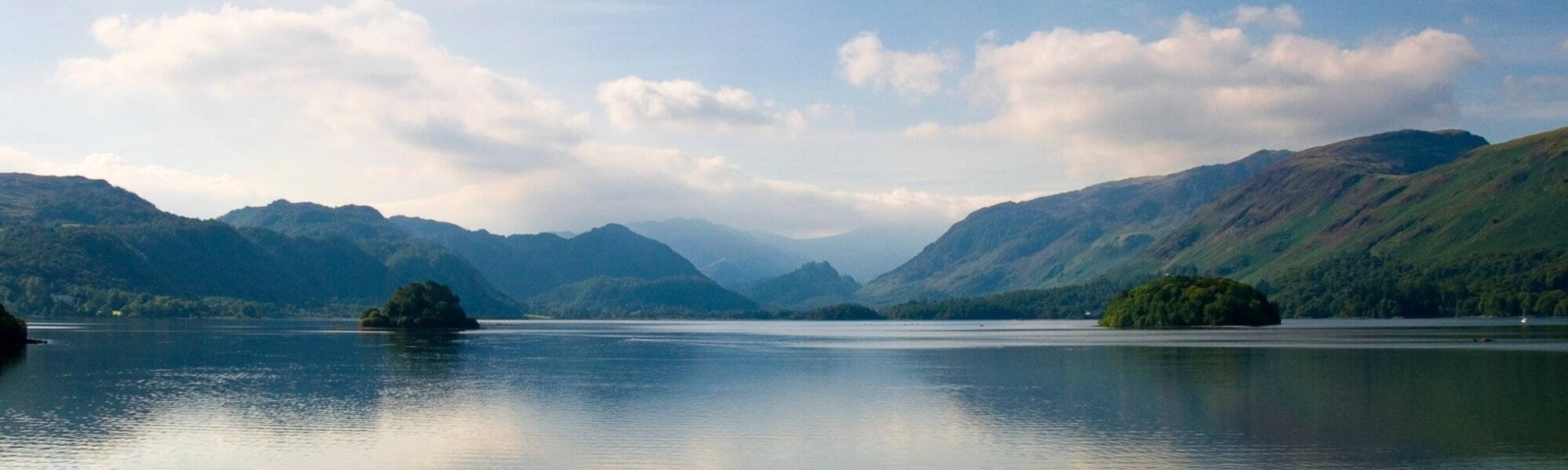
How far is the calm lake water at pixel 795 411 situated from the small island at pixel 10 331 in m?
10.5

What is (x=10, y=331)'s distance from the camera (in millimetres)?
113312

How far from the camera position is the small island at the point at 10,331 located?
112125 mm

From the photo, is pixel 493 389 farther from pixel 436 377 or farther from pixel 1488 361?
pixel 1488 361

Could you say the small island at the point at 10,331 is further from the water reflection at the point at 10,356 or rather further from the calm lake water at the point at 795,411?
the calm lake water at the point at 795,411

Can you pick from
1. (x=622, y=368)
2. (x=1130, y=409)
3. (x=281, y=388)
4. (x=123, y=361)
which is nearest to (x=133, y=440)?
(x=281, y=388)

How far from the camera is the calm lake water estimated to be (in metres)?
40.4

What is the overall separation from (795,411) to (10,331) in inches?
3611

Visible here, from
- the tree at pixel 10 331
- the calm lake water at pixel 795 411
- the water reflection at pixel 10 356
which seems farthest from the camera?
the tree at pixel 10 331

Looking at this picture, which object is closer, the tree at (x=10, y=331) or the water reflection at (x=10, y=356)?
the water reflection at (x=10, y=356)

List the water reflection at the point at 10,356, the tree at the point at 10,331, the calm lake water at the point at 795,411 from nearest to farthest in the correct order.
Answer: the calm lake water at the point at 795,411 → the water reflection at the point at 10,356 → the tree at the point at 10,331

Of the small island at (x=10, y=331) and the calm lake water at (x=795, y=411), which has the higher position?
the small island at (x=10, y=331)

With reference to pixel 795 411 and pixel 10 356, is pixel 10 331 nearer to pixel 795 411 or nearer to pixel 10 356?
pixel 10 356

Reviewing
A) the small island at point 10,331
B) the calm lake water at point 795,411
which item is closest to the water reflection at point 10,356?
the small island at point 10,331

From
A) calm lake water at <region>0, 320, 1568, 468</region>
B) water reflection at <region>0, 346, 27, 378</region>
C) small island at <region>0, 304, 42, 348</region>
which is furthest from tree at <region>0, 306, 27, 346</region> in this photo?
calm lake water at <region>0, 320, 1568, 468</region>
